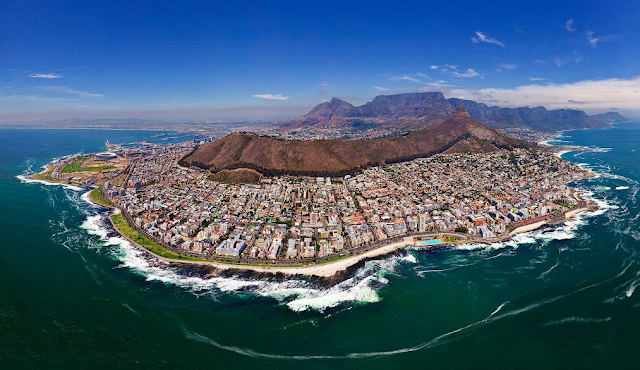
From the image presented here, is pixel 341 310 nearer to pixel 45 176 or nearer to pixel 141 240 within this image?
pixel 141 240

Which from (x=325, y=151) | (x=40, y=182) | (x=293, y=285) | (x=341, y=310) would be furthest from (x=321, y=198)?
(x=40, y=182)

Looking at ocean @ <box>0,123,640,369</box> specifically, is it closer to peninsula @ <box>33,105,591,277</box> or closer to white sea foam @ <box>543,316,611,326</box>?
white sea foam @ <box>543,316,611,326</box>

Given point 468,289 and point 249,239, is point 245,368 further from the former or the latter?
point 468,289

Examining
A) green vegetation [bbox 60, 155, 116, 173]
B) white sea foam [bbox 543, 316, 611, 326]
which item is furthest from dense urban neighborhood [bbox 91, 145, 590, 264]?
white sea foam [bbox 543, 316, 611, 326]

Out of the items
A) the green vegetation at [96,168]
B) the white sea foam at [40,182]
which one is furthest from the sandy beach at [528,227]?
the green vegetation at [96,168]

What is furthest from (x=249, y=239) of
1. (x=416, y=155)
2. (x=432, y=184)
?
(x=416, y=155)

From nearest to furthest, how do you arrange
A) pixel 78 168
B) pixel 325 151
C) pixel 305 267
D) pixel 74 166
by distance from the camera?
pixel 305 267 < pixel 78 168 < pixel 74 166 < pixel 325 151
